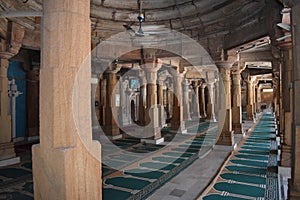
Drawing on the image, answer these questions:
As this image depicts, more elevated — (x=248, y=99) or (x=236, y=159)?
(x=248, y=99)

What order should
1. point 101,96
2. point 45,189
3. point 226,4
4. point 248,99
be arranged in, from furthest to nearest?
point 248,99, point 101,96, point 226,4, point 45,189

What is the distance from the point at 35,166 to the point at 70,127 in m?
0.39

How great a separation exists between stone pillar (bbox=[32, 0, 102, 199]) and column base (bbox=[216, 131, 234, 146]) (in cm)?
643

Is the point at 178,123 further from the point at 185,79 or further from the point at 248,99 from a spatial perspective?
the point at 248,99

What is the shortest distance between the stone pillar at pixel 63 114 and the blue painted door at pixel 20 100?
353 inches

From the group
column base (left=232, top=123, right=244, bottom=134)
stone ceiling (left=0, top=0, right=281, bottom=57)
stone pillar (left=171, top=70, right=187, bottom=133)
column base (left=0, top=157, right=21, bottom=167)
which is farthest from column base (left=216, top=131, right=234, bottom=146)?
column base (left=0, top=157, right=21, bottom=167)

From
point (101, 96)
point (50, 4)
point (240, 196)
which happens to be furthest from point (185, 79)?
point (50, 4)

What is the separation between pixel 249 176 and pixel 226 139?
2559 millimetres

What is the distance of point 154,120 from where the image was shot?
9.05 metres

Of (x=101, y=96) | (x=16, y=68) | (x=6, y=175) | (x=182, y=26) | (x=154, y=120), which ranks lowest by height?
(x=6, y=175)

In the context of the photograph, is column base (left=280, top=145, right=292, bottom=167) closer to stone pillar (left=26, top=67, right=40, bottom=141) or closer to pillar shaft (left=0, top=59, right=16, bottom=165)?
pillar shaft (left=0, top=59, right=16, bottom=165)

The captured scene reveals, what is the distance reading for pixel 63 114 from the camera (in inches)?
69.2

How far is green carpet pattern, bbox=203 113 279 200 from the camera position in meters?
4.09

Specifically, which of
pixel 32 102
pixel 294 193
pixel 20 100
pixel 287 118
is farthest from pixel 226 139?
pixel 20 100
